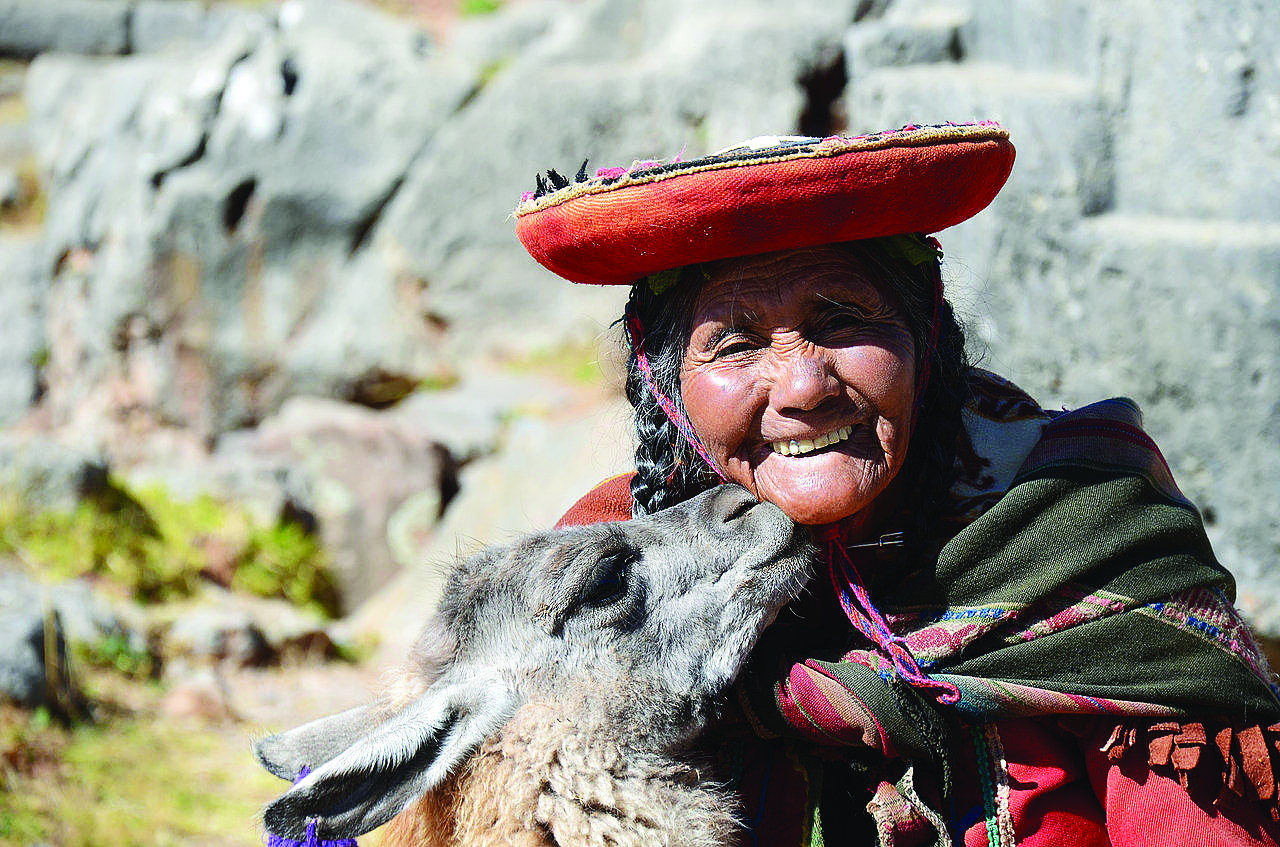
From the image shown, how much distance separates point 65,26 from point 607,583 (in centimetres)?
1318

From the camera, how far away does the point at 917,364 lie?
212 centimetres

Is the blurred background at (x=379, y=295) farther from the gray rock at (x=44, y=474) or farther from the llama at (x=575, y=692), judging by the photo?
the llama at (x=575, y=692)

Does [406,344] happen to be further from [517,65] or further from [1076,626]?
[1076,626]

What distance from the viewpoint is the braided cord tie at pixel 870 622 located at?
1944 mm

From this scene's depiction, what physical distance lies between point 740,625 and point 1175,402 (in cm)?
277

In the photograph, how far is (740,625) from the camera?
6.88 feet

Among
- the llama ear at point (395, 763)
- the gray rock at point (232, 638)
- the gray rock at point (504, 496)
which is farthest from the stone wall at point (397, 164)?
the llama ear at point (395, 763)

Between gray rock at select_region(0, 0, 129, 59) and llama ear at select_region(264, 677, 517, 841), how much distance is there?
12.7 m

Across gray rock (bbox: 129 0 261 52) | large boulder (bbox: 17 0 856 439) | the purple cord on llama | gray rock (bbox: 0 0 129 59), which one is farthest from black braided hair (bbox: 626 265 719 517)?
gray rock (bbox: 0 0 129 59)

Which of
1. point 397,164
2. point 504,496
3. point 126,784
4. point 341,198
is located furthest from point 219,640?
point 397,164

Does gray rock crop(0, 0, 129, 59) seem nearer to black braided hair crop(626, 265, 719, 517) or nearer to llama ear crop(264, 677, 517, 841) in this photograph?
black braided hair crop(626, 265, 719, 517)

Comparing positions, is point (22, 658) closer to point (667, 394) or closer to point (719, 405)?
point (667, 394)

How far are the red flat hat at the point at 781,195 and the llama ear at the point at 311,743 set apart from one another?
1.00 meters

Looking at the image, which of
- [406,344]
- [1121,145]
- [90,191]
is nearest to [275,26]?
[90,191]
